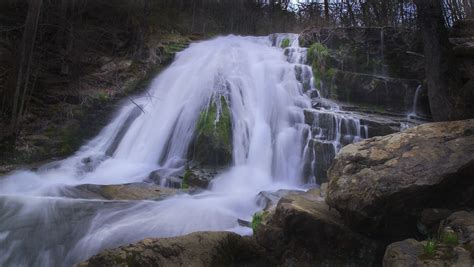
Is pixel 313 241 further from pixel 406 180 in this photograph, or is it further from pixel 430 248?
pixel 430 248

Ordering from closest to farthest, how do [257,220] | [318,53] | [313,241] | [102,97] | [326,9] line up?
[313,241]
[257,220]
[318,53]
[102,97]
[326,9]

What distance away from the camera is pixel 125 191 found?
8.08 m

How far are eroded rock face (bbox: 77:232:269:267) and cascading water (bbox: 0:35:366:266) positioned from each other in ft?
3.10

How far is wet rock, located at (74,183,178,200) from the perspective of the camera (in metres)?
7.85

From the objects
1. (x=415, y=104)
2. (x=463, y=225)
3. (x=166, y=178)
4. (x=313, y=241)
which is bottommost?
(x=166, y=178)

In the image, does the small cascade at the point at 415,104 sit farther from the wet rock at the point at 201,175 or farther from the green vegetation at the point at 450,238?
the green vegetation at the point at 450,238

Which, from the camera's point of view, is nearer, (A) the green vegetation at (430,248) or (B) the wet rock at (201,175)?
(A) the green vegetation at (430,248)

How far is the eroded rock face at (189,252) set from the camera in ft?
14.3

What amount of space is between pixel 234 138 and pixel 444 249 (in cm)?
645

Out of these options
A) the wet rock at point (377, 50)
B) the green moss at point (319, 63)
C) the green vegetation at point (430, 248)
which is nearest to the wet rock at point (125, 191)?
the green vegetation at point (430, 248)

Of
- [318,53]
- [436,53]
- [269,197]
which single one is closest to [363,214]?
[269,197]

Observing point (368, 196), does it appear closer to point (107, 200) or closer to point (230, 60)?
point (107, 200)

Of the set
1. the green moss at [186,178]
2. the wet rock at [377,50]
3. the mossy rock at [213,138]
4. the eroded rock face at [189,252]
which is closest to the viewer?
the eroded rock face at [189,252]

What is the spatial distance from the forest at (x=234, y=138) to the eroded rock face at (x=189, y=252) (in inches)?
0.7
